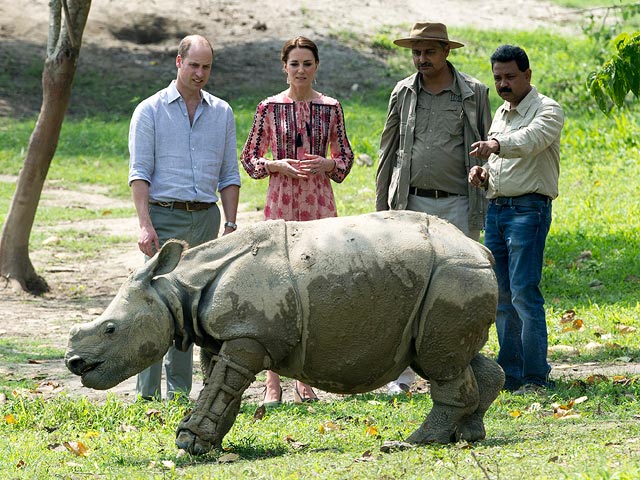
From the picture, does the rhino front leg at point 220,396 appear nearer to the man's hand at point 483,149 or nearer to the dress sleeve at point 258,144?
the man's hand at point 483,149

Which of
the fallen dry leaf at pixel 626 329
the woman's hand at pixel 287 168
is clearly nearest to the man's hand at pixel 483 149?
the woman's hand at pixel 287 168

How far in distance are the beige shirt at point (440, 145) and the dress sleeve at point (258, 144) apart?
101cm

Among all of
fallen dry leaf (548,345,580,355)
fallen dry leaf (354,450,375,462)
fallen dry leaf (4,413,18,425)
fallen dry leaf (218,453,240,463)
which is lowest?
fallen dry leaf (548,345,580,355)

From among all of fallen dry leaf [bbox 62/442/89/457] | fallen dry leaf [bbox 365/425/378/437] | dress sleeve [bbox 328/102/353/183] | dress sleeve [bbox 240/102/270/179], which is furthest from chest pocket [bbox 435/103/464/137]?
fallen dry leaf [bbox 62/442/89/457]

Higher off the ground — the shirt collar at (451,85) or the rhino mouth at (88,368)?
the shirt collar at (451,85)

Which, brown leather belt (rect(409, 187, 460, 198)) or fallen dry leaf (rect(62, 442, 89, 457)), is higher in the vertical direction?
brown leather belt (rect(409, 187, 460, 198))

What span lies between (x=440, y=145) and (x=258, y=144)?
1.23m

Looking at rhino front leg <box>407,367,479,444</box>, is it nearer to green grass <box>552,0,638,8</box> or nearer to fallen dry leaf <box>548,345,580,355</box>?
fallen dry leaf <box>548,345,580,355</box>

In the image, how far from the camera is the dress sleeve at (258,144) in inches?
303

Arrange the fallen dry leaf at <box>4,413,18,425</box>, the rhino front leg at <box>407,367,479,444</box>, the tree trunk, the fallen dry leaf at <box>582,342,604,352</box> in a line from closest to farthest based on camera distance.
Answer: the rhino front leg at <box>407,367,479,444</box> < the fallen dry leaf at <box>4,413,18,425</box> < the fallen dry leaf at <box>582,342,604,352</box> < the tree trunk

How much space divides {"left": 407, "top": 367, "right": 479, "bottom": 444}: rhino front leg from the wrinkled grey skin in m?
0.01

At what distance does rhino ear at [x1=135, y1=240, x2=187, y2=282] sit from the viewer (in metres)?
5.80

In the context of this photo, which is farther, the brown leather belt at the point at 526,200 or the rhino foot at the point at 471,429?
the brown leather belt at the point at 526,200

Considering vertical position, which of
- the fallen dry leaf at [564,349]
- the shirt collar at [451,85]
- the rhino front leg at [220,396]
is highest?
the shirt collar at [451,85]
